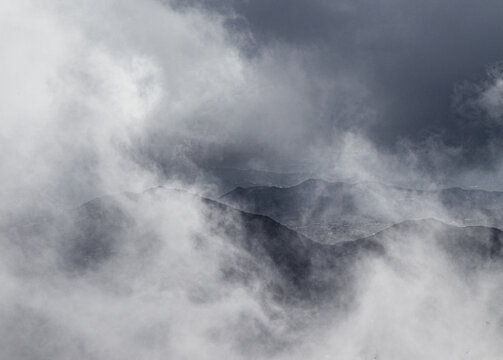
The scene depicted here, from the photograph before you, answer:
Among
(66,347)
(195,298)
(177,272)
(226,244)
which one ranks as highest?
(226,244)

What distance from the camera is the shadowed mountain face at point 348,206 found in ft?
334

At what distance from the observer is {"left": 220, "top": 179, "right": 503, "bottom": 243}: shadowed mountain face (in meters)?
102

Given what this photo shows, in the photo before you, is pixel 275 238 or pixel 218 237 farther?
pixel 218 237

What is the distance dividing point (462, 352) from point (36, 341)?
2141 inches

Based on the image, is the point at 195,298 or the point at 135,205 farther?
the point at 135,205

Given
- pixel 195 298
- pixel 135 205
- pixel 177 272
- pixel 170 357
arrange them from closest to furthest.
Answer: pixel 170 357 < pixel 195 298 < pixel 177 272 < pixel 135 205

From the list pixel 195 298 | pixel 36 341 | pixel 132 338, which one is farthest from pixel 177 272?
pixel 36 341

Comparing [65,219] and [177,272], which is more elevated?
[65,219]

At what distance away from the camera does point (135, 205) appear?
111 meters

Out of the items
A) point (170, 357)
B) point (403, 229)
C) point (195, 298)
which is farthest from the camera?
point (403, 229)

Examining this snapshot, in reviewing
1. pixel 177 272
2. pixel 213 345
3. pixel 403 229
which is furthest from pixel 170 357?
pixel 403 229

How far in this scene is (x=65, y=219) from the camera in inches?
4099

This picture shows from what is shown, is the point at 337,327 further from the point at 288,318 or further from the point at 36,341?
the point at 36,341

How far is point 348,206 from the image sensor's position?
106 meters
